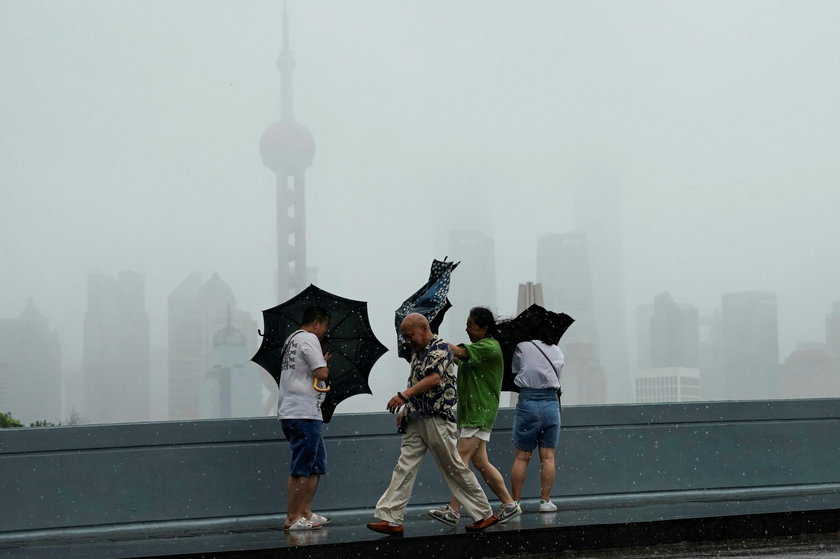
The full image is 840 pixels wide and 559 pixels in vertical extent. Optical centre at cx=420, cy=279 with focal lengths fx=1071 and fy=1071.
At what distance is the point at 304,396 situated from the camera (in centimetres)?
798

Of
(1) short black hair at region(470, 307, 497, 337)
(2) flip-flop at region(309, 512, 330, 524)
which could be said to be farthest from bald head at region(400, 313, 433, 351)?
(2) flip-flop at region(309, 512, 330, 524)

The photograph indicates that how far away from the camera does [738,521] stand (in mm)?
8352

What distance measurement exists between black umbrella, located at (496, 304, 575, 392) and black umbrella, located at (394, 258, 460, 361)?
38.1 inches

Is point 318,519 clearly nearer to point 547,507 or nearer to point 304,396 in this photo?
point 304,396

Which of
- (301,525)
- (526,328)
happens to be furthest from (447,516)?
(526,328)

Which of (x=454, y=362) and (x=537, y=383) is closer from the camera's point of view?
(x=454, y=362)

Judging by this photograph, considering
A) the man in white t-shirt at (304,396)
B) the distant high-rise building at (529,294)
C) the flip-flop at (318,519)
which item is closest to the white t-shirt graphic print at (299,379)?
the man in white t-shirt at (304,396)

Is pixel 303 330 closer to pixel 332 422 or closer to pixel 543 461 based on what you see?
pixel 332 422

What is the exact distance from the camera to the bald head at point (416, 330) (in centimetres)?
762

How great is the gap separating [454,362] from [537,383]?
163 cm

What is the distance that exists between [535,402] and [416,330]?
2102mm

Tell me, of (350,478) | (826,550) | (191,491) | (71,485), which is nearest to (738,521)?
(826,550)

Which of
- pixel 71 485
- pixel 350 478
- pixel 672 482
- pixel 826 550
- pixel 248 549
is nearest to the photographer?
pixel 248 549

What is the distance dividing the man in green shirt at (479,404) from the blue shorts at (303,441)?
43.8 inches
